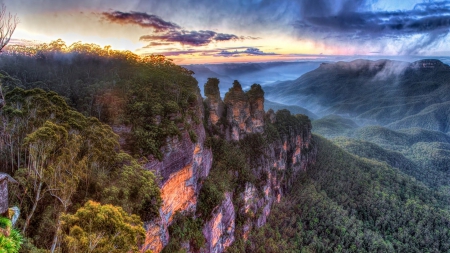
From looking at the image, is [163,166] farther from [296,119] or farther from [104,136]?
[296,119]

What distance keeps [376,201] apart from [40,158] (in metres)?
67.4

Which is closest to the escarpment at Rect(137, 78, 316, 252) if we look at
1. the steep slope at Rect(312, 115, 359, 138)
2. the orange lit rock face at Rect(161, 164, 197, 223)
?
the orange lit rock face at Rect(161, 164, 197, 223)

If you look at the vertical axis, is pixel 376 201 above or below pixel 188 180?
below

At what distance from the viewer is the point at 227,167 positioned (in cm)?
4172

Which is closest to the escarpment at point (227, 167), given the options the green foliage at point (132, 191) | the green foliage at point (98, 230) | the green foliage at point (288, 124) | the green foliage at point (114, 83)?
the green foliage at point (288, 124)

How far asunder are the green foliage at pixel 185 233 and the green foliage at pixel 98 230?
551 inches

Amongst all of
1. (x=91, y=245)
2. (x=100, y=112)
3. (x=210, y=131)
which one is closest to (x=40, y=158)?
(x=91, y=245)

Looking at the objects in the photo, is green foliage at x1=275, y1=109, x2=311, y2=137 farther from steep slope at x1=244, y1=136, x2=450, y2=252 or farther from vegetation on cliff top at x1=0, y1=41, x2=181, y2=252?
vegetation on cliff top at x1=0, y1=41, x2=181, y2=252

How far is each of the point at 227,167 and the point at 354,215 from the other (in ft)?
114

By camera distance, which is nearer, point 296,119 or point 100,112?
point 100,112

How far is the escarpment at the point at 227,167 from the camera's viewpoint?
2620 cm

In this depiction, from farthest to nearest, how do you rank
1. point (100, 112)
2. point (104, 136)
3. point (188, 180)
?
point (188, 180), point (100, 112), point (104, 136)

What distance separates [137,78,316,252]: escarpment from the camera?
26203 millimetres

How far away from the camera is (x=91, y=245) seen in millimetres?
10750
